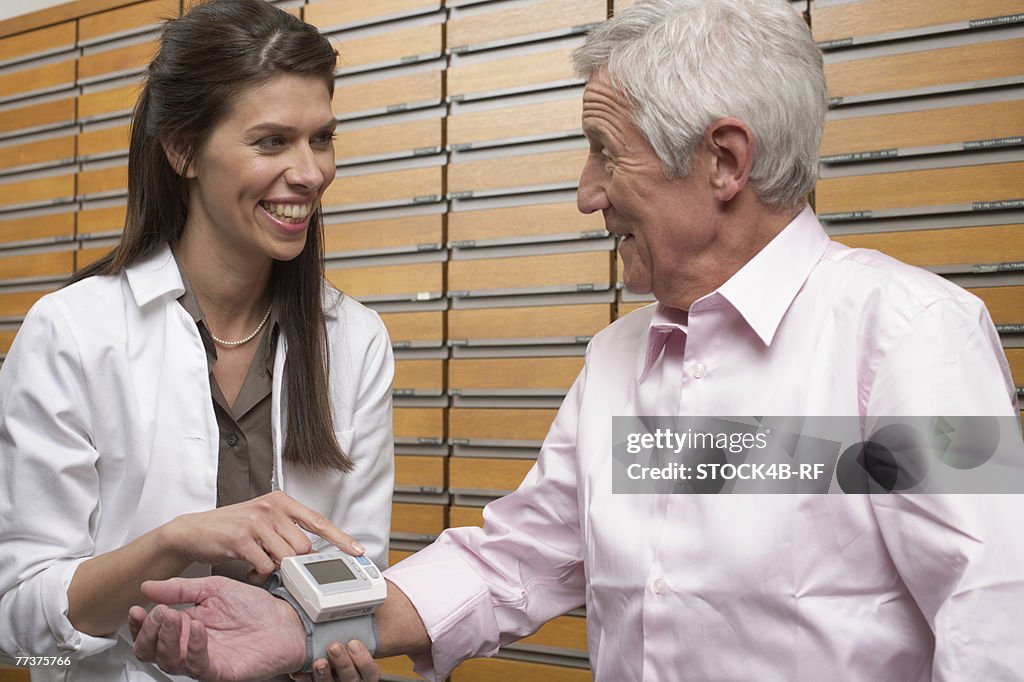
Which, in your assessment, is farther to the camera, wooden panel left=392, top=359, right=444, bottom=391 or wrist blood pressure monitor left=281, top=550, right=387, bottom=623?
wooden panel left=392, top=359, right=444, bottom=391

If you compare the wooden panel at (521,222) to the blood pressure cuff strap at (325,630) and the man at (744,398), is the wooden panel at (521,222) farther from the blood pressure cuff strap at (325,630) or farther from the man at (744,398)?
the blood pressure cuff strap at (325,630)

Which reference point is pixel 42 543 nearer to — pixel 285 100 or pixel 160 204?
pixel 160 204

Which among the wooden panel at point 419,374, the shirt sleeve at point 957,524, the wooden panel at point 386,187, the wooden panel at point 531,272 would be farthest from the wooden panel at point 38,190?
the shirt sleeve at point 957,524

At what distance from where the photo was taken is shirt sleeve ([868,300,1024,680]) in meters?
1.02

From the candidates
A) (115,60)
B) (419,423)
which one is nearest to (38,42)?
(115,60)

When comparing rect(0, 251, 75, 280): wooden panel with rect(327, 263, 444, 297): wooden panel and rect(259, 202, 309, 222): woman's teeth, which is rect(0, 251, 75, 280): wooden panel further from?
rect(259, 202, 309, 222): woman's teeth

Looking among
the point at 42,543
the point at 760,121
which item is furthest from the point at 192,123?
the point at 760,121

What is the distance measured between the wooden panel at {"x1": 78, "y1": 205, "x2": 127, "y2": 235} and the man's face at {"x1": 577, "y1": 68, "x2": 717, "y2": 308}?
2911 millimetres

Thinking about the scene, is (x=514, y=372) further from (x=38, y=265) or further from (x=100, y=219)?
(x=38, y=265)

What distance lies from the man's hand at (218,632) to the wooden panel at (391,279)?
1988 millimetres

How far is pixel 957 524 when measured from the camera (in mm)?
1042

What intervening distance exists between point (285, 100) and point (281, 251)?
0.83ft

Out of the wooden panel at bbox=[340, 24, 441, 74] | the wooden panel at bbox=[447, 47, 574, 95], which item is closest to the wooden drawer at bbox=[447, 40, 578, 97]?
the wooden panel at bbox=[447, 47, 574, 95]

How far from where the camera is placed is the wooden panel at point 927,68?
2.50 meters
